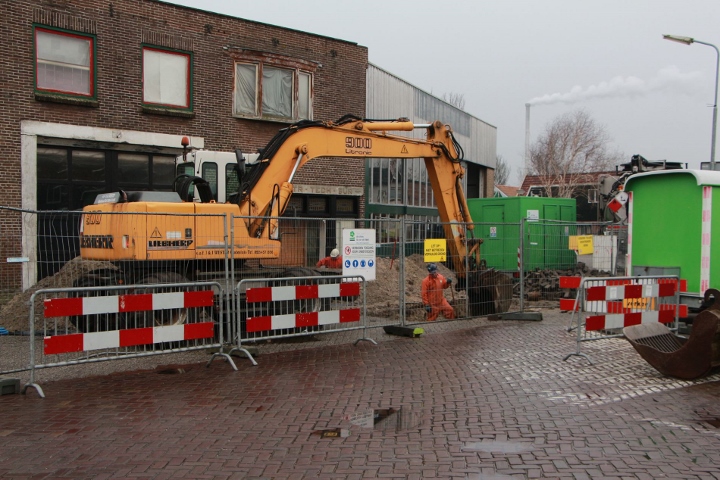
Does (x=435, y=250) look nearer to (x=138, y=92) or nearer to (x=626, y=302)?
(x=626, y=302)

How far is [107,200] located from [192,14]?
9306 millimetres

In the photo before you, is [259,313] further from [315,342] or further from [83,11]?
[83,11]

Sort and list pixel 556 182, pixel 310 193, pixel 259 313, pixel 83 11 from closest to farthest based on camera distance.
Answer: pixel 259 313
pixel 83 11
pixel 310 193
pixel 556 182

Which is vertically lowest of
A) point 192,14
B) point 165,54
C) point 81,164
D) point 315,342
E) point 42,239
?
point 315,342

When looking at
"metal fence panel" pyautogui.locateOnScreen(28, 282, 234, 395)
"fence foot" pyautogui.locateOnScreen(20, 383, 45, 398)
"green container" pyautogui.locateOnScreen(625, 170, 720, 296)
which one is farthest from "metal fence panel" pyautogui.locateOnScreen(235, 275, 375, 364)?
"green container" pyautogui.locateOnScreen(625, 170, 720, 296)

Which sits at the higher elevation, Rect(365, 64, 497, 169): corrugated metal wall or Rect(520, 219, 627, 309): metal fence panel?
Rect(365, 64, 497, 169): corrugated metal wall

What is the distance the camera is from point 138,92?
1670 centimetres

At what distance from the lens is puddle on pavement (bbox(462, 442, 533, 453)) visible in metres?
5.31

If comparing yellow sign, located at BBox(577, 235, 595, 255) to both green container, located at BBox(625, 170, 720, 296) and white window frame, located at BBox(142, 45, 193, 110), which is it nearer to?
green container, located at BBox(625, 170, 720, 296)

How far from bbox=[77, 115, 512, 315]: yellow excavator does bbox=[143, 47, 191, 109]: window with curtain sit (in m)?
6.38

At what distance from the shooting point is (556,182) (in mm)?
46906

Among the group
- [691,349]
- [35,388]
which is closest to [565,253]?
[691,349]

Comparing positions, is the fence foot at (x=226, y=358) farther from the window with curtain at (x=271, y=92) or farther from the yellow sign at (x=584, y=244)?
the window with curtain at (x=271, y=92)

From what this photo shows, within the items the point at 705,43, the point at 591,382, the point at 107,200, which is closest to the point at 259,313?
the point at 107,200
